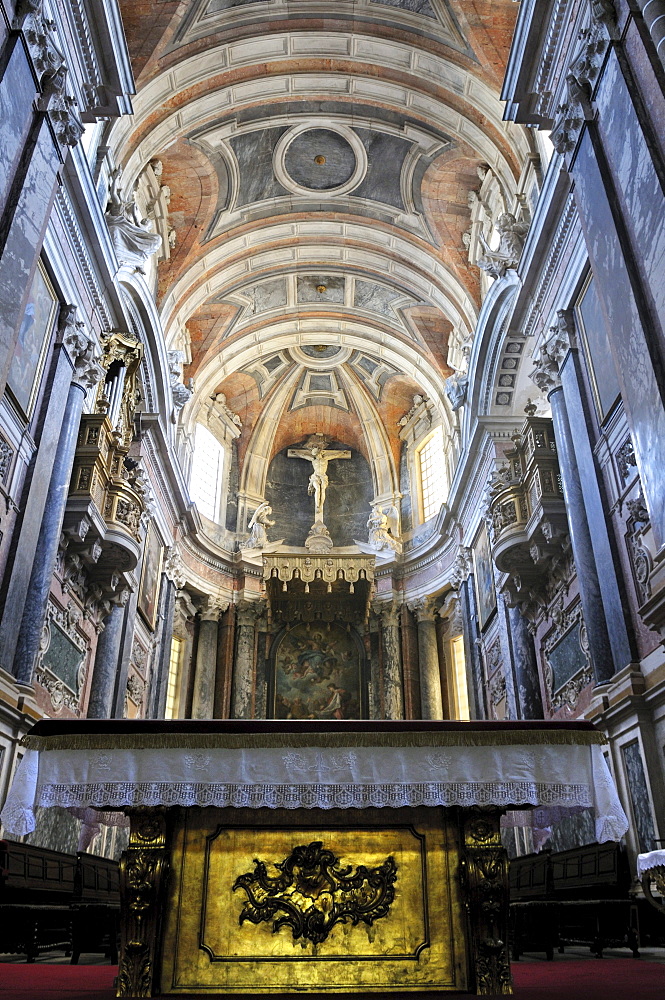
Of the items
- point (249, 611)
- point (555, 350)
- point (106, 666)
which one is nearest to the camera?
point (555, 350)

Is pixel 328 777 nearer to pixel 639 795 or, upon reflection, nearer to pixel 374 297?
pixel 639 795

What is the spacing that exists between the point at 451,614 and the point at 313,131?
11.2 metres

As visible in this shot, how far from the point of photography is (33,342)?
891 cm

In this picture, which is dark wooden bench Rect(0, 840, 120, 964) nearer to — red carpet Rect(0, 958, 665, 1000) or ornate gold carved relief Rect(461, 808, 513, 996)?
red carpet Rect(0, 958, 665, 1000)

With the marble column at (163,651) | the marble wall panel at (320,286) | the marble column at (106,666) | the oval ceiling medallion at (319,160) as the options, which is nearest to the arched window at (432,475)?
the marble wall panel at (320,286)

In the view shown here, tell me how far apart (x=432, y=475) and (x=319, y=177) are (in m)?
8.01

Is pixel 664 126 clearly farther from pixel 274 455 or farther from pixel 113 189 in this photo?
pixel 274 455

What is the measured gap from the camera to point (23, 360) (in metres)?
8.61

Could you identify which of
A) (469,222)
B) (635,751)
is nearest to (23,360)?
(635,751)

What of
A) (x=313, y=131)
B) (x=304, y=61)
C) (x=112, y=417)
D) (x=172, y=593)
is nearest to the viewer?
(x=112, y=417)

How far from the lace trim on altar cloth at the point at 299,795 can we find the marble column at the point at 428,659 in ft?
48.2

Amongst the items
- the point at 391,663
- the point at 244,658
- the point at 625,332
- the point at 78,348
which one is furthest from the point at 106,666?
the point at 625,332

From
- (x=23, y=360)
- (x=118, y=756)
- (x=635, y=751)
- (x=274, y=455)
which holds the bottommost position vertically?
(x=118, y=756)

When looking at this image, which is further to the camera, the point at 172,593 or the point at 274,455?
the point at 274,455
